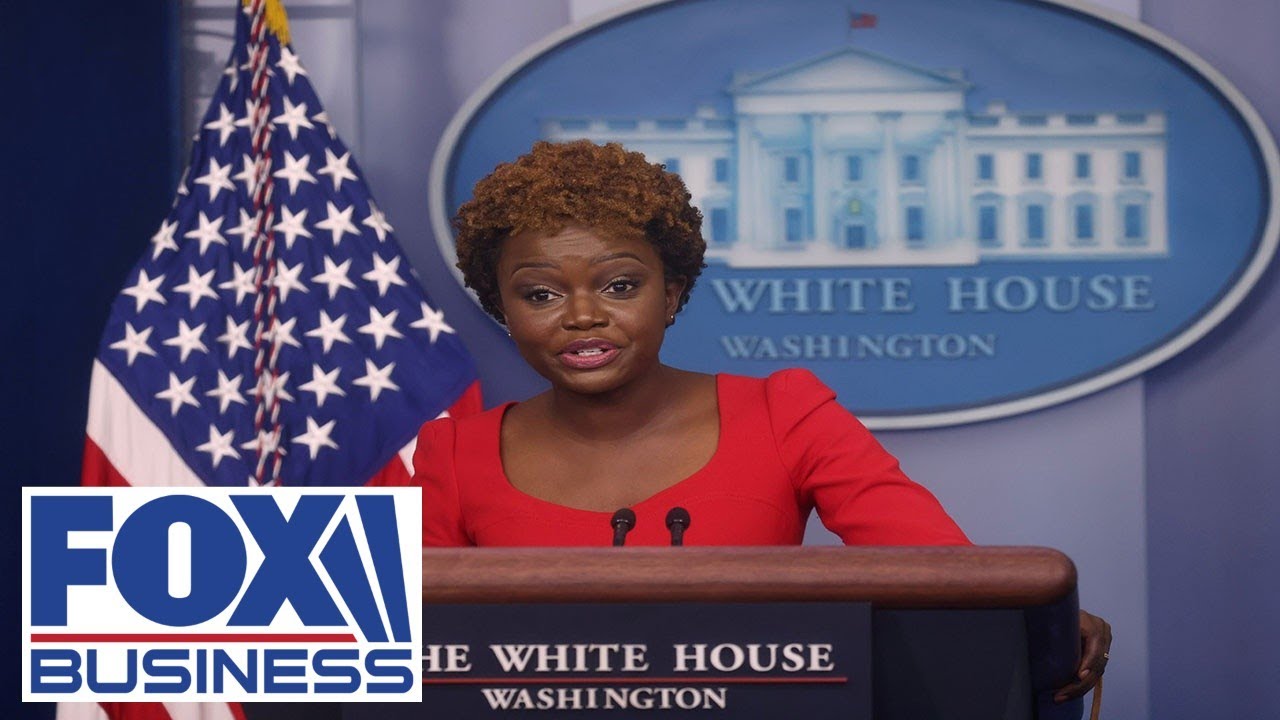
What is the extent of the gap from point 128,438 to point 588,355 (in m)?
1.35

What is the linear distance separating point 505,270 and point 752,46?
137cm

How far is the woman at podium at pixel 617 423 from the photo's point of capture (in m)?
1.36

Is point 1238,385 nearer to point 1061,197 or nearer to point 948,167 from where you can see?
point 1061,197

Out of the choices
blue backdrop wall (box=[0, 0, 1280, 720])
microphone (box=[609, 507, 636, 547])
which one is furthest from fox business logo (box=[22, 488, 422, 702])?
blue backdrop wall (box=[0, 0, 1280, 720])

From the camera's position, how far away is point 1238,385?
2.56 m

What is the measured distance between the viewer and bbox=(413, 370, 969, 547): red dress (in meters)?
1.33

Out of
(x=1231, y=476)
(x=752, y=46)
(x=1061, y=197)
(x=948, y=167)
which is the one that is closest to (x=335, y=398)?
(x=752, y=46)

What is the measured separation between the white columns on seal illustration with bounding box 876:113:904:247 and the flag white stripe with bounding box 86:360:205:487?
4.45 ft

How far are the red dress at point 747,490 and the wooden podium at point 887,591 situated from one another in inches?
16.7

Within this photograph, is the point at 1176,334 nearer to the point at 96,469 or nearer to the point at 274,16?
the point at 274,16

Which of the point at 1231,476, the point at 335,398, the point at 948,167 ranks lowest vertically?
the point at 1231,476

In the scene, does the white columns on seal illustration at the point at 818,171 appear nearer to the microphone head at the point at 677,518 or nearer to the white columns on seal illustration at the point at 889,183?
the white columns on seal illustration at the point at 889,183

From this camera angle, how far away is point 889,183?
260 centimetres

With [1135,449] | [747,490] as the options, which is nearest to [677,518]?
[747,490]
